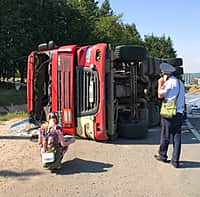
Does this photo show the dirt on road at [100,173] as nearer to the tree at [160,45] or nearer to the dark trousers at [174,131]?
the dark trousers at [174,131]

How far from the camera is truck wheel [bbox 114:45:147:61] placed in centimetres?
1117

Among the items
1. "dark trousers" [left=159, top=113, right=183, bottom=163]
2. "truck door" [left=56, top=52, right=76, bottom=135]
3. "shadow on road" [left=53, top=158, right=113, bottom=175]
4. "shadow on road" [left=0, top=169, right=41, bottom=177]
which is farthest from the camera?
"truck door" [left=56, top=52, right=76, bottom=135]

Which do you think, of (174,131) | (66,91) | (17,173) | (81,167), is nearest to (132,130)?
(66,91)

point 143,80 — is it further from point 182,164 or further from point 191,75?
point 191,75

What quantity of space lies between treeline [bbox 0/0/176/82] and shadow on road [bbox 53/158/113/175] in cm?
3158

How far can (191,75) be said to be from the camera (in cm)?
8731

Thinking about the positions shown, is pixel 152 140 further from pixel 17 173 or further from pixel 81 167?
pixel 17 173

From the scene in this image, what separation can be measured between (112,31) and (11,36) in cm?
1733

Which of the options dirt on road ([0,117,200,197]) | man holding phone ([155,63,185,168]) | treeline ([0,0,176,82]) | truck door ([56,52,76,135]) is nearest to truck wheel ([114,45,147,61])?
truck door ([56,52,76,135])

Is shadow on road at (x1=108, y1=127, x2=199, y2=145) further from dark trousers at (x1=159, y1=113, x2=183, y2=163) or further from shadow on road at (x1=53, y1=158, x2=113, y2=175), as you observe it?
dark trousers at (x1=159, y1=113, x2=183, y2=163)

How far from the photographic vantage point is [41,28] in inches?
1768

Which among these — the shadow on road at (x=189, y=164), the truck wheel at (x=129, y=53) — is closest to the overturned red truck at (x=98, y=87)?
the truck wheel at (x=129, y=53)

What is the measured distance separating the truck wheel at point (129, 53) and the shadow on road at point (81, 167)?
3.51 m

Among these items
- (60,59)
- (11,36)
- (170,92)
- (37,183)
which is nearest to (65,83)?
(60,59)
